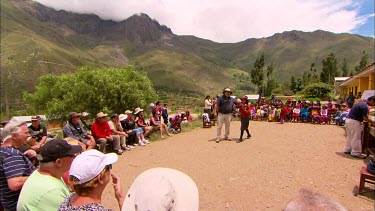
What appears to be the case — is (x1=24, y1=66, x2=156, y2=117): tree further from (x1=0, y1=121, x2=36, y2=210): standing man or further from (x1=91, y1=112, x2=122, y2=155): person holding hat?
(x1=0, y1=121, x2=36, y2=210): standing man

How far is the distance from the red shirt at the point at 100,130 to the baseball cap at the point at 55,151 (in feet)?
16.6

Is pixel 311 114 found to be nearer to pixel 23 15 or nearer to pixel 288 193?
pixel 288 193

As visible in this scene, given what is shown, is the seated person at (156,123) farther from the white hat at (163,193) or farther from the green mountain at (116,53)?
the green mountain at (116,53)

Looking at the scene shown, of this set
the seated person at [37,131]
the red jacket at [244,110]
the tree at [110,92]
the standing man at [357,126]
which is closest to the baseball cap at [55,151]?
the seated person at [37,131]

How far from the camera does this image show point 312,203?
1366mm

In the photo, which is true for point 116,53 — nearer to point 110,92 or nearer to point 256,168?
point 110,92

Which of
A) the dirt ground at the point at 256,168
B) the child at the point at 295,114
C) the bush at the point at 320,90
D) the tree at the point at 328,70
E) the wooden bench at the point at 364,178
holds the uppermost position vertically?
the tree at the point at 328,70

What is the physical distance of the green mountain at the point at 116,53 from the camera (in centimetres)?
6812

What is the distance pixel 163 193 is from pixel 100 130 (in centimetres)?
632

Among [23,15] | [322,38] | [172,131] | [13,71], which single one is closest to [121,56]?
[23,15]

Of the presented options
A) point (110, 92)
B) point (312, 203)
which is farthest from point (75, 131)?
point (110, 92)

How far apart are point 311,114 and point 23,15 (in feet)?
577

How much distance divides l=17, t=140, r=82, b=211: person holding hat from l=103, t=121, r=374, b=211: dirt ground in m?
2.06

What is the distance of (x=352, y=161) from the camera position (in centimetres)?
546
